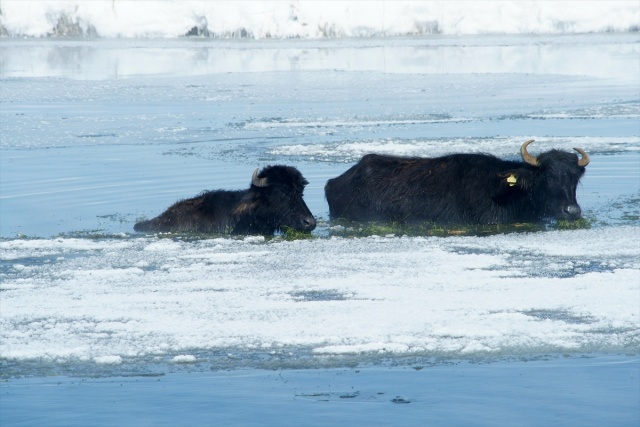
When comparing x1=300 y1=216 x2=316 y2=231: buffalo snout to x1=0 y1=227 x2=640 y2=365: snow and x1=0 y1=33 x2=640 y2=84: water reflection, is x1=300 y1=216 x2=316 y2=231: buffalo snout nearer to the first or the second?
x1=0 y1=227 x2=640 y2=365: snow

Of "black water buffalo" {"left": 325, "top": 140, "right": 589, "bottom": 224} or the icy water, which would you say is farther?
"black water buffalo" {"left": 325, "top": 140, "right": 589, "bottom": 224}

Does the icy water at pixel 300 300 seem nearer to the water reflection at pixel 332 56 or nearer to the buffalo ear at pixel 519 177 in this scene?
the buffalo ear at pixel 519 177

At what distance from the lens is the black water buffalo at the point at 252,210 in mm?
10461

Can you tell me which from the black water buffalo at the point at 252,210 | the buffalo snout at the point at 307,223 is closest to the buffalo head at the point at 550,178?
the buffalo snout at the point at 307,223

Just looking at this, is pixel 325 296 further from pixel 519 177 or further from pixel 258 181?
pixel 519 177

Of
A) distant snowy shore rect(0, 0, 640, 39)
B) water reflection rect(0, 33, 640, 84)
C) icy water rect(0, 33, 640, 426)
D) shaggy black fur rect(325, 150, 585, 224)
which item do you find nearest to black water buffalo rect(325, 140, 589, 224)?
shaggy black fur rect(325, 150, 585, 224)

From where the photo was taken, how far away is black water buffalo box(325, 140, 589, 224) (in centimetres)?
1062

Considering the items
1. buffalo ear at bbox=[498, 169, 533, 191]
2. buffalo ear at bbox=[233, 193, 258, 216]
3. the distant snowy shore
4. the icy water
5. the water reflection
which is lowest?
the icy water

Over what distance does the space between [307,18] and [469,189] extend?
4766cm

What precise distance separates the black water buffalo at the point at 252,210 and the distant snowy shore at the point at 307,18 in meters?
47.0

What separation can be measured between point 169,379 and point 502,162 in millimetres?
6040

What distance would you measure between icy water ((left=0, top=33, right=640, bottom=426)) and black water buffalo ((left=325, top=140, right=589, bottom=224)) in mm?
424

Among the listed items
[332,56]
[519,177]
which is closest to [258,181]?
[519,177]

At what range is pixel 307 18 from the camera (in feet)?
187
